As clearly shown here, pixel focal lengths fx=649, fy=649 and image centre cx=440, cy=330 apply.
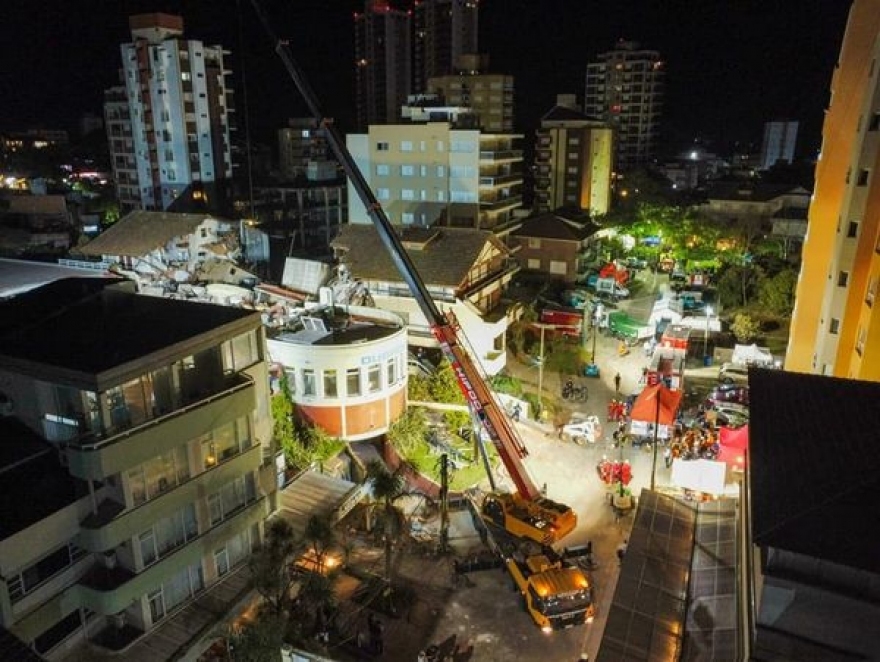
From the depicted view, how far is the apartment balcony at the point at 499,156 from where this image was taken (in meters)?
53.7

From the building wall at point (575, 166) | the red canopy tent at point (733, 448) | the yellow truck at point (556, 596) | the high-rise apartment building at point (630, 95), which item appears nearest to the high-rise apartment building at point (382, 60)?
the high-rise apartment building at point (630, 95)

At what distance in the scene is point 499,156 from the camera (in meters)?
55.3

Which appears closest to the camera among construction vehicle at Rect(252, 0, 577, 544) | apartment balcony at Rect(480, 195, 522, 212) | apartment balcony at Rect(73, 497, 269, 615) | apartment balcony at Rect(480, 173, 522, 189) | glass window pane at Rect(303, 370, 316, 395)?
apartment balcony at Rect(73, 497, 269, 615)

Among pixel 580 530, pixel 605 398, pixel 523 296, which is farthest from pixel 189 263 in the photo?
pixel 580 530

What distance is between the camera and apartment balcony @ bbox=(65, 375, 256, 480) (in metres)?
14.7

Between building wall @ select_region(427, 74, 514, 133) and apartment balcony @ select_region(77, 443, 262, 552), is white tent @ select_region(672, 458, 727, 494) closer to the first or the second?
apartment balcony @ select_region(77, 443, 262, 552)

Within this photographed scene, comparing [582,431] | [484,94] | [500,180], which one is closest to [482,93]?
[484,94]

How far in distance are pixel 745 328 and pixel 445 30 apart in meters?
82.5

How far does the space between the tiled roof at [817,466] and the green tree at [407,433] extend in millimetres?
15207

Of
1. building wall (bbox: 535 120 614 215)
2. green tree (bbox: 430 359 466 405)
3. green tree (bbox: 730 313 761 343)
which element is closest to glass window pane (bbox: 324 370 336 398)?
green tree (bbox: 430 359 466 405)

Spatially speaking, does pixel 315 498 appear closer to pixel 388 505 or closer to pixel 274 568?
pixel 388 505

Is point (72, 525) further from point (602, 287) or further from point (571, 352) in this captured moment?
point (602, 287)

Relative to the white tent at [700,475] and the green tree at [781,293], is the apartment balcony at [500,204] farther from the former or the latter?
the white tent at [700,475]

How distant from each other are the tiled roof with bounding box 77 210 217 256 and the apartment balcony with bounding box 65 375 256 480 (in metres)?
26.2
